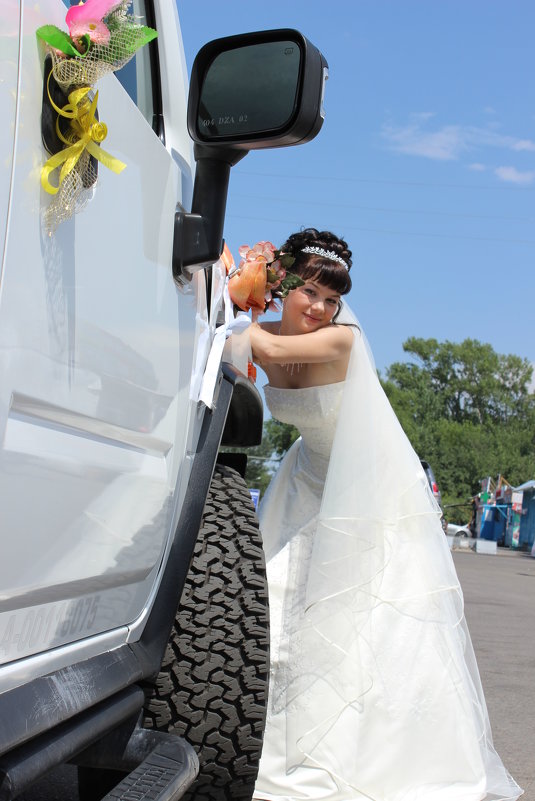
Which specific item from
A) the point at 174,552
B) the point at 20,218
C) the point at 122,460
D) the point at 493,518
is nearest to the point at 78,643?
the point at 122,460

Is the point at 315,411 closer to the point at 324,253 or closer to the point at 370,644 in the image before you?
the point at 324,253

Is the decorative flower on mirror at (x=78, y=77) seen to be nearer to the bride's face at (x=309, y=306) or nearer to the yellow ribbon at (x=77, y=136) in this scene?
the yellow ribbon at (x=77, y=136)

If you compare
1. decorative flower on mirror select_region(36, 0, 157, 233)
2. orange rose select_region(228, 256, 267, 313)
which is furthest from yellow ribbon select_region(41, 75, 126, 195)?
orange rose select_region(228, 256, 267, 313)

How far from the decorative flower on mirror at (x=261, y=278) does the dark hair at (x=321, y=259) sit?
5.8 inches

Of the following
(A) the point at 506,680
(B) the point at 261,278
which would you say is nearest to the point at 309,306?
(B) the point at 261,278

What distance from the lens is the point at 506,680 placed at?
18.3 ft

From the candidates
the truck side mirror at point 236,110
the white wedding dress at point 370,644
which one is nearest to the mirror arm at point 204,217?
the truck side mirror at point 236,110

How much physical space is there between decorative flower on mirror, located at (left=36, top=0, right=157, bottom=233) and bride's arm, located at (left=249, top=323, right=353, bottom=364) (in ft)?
7.14

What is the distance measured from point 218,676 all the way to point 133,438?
0.66 meters

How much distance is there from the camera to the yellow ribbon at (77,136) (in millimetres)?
1302

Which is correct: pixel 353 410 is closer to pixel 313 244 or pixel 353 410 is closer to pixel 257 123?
pixel 313 244

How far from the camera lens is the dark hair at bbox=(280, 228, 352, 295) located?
12.7 feet

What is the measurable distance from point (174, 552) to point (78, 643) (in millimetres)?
477

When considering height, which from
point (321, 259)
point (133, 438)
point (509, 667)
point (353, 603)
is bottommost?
point (509, 667)
